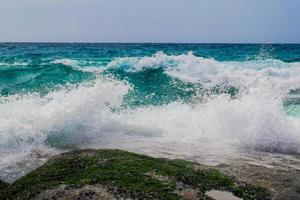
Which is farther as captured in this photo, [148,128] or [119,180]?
[148,128]

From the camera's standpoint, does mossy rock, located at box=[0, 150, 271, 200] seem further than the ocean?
No

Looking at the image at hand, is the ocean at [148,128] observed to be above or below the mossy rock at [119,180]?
below

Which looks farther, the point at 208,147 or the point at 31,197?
the point at 208,147

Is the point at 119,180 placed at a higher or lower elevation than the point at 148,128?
higher

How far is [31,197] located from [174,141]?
13.5ft

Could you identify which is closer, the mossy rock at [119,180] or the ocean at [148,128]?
the mossy rock at [119,180]

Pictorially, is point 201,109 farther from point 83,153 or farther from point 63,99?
point 83,153

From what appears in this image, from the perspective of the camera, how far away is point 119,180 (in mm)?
4070

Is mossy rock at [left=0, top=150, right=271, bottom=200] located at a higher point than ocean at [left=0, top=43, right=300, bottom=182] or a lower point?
higher

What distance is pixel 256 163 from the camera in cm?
621

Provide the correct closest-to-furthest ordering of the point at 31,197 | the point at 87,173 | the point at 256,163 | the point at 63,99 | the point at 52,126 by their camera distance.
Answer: the point at 31,197, the point at 87,173, the point at 256,163, the point at 52,126, the point at 63,99

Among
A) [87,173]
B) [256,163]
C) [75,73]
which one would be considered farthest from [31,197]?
[75,73]

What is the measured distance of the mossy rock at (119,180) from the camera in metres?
3.88

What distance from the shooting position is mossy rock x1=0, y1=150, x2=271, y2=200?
3877mm
